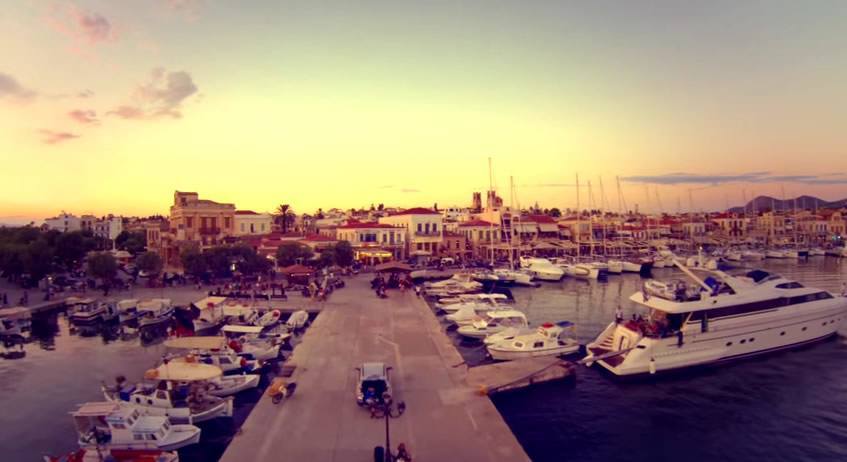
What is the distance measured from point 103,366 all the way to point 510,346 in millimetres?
20100

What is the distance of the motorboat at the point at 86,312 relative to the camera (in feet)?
120

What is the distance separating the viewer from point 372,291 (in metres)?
44.8

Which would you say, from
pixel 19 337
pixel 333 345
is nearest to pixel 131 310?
pixel 19 337

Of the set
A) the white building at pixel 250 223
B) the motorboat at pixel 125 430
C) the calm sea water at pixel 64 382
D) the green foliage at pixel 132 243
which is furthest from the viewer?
the green foliage at pixel 132 243

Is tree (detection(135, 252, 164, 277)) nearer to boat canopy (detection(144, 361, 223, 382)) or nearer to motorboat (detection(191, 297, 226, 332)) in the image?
motorboat (detection(191, 297, 226, 332))

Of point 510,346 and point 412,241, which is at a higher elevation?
point 412,241

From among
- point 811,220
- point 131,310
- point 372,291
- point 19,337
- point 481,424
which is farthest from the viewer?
point 811,220

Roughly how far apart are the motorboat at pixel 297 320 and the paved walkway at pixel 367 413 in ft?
18.3

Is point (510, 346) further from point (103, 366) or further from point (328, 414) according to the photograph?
point (103, 366)

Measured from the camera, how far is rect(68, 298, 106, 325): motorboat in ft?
120

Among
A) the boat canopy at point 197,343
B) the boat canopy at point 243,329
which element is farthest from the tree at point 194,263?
the boat canopy at point 197,343

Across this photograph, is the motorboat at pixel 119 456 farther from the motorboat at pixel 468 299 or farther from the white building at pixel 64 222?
the white building at pixel 64 222

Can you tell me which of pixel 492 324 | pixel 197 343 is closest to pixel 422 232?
pixel 492 324

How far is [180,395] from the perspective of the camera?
66.3 ft
